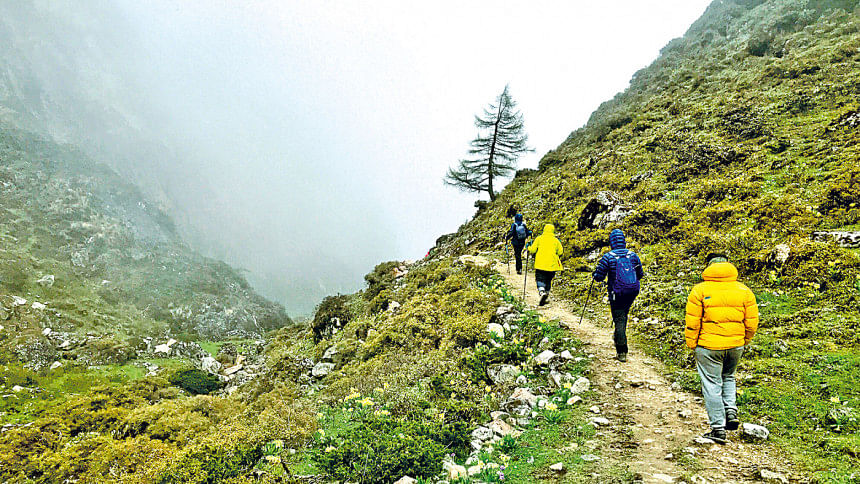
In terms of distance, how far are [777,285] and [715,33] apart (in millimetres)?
42118

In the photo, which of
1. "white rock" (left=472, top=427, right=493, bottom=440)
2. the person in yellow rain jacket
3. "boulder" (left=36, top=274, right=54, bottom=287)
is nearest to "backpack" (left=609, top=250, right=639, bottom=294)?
the person in yellow rain jacket

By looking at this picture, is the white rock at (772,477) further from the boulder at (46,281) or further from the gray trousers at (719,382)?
the boulder at (46,281)

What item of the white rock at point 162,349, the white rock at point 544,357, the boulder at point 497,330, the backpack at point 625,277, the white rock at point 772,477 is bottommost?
the white rock at point 772,477

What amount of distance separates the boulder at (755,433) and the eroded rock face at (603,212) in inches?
429

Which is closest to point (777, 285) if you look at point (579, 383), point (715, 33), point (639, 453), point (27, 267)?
point (579, 383)

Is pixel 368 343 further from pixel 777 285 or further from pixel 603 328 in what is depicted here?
pixel 777 285

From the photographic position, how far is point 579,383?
21.7 ft

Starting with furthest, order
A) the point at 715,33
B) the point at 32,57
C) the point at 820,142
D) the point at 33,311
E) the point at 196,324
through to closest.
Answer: the point at 32,57 < the point at 196,324 < the point at 715,33 < the point at 33,311 < the point at 820,142

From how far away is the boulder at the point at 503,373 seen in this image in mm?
Result: 7406

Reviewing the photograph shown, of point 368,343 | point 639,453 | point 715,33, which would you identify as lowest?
point 639,453

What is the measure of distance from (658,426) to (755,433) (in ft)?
3.55

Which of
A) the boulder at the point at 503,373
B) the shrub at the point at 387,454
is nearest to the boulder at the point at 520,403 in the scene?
the boulder at the point at 503,373

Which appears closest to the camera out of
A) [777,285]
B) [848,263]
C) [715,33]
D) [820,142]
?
[848,263]

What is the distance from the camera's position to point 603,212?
50.0 ft
